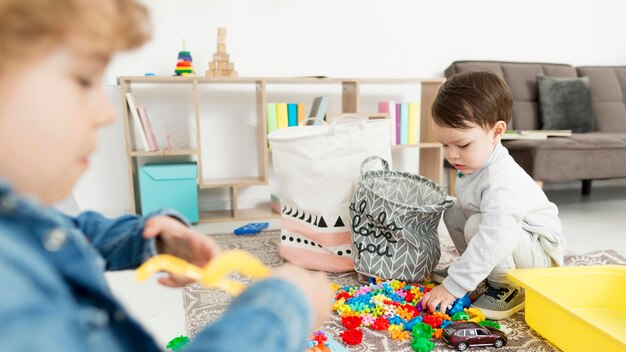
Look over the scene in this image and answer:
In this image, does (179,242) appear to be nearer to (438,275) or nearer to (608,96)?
(438,275)

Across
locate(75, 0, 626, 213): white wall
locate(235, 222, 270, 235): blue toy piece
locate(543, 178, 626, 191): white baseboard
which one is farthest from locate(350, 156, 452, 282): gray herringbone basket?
locate(543, 178, 626, 191): white baseboard

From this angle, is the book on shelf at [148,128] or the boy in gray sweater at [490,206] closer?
the boy in gray sweater at [490,206]

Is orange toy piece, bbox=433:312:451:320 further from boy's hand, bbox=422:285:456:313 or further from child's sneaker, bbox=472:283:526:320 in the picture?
child's sneaker, bbox=472:283:526:320

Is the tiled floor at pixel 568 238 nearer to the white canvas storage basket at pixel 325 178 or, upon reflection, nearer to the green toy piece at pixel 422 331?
the white canvas storage basket at pixel 325 178

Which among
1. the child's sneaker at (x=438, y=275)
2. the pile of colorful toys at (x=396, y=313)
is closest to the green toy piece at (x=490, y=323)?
the pile of colorful toys at (x=396, y=313)

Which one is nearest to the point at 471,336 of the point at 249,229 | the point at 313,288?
the point at 313,288

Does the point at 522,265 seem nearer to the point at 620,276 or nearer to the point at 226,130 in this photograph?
the point at 620,276

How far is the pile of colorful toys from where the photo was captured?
3.52ft

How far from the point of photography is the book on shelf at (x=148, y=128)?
2.14 meters

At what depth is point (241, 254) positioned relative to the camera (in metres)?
0.45

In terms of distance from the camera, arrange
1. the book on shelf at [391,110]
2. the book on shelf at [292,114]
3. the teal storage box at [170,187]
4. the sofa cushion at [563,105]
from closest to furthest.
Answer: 1. the teal storage box at [170,187]
2. the book on shelf at [292,114]
3. the book on shelf at [391,110]
4. the sofa cushion at [563,105]

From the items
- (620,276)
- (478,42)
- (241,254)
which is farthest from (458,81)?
(478,42)

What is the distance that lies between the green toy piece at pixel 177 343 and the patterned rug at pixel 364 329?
7 cm

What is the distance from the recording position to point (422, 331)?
1.08 meters
